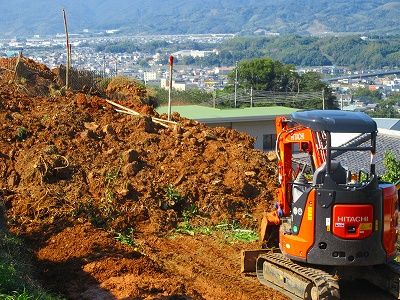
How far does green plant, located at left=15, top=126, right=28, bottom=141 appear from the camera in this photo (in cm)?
1606

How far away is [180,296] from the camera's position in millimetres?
10883

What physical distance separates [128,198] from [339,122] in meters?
5.41

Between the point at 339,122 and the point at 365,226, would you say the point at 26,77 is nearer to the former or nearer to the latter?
the point at 339,122

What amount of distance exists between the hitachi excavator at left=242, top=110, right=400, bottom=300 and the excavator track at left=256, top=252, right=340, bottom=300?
1 centimetres

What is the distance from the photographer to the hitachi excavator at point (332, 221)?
10531mm

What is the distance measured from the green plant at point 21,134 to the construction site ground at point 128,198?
0.08ft

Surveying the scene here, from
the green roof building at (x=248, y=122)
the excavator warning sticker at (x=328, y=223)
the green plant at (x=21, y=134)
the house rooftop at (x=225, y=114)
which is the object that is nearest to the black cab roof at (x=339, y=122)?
the excavator warning sticker at (x=328, y=223)

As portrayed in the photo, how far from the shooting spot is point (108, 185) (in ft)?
49.0

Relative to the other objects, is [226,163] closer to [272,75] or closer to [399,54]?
[272,75]

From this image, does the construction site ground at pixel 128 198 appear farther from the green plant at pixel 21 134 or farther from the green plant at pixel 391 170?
the green plant at pixel 391 170

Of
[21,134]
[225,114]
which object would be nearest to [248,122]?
[225,114]

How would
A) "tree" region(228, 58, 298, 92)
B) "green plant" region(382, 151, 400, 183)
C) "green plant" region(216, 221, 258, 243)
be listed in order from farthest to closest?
"tree" region(228, 58, 298, 92) < "green plant" region(382, 151, 400, 183) < "green plant" region(216, 221, 258, 243)

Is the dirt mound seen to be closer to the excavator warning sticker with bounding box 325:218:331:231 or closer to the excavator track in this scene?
the excavator track

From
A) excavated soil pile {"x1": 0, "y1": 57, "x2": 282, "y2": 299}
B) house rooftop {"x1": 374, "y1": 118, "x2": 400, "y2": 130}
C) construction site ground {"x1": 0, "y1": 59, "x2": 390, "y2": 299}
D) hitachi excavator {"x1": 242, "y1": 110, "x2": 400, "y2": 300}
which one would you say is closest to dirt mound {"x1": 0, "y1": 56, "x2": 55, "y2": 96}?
construction site ground {"x1": 0, "y1": 59, "x2": 390, "y2": 299}
